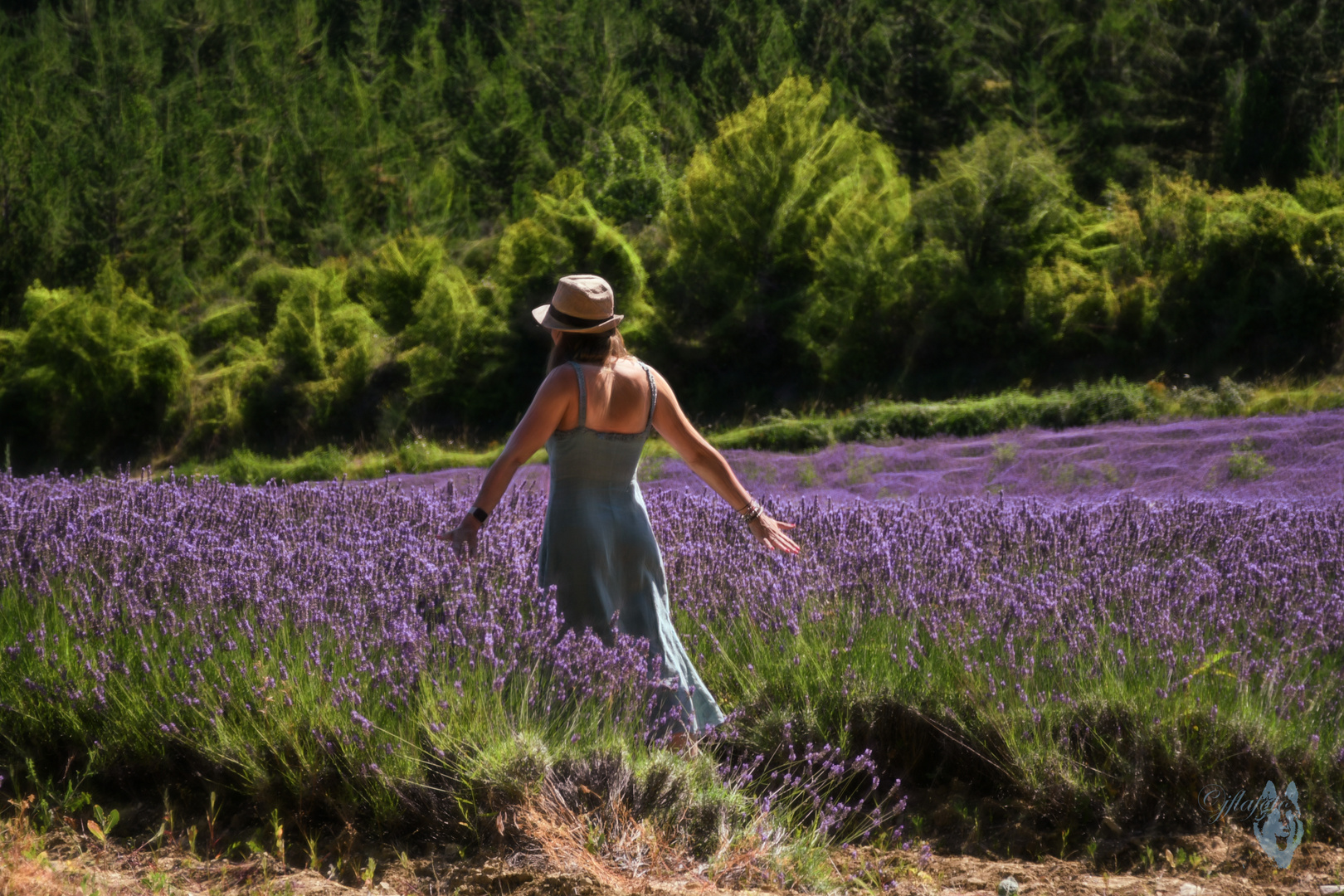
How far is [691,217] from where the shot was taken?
18375 mm

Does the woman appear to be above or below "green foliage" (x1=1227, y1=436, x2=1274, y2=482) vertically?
above

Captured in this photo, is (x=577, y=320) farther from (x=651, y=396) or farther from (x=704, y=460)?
(x=704, y=460)

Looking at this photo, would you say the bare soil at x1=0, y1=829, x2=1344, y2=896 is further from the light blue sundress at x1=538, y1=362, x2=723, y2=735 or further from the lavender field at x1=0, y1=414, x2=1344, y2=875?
the light blue sundress at x1=538, y1=362, x2=723, y2=735

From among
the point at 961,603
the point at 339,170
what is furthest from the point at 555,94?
the point at 961,603

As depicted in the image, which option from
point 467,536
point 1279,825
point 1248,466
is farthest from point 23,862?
point 1248,466

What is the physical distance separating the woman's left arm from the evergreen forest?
42.0 ft

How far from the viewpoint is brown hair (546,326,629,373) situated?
322 centimetres

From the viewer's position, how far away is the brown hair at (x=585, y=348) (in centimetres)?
322

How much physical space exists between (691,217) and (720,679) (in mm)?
15248

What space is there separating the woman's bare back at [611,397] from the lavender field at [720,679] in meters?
0.56

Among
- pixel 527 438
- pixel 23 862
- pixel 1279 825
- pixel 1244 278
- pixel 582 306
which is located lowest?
pixel 1279 825

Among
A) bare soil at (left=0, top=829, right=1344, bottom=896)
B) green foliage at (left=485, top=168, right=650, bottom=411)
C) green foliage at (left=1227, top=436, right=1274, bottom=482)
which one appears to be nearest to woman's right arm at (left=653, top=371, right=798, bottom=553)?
bare soil at (left=0, top=829, right=1344, bottom=896)

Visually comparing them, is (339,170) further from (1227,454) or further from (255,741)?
(255,741)

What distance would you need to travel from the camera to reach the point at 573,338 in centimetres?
327
